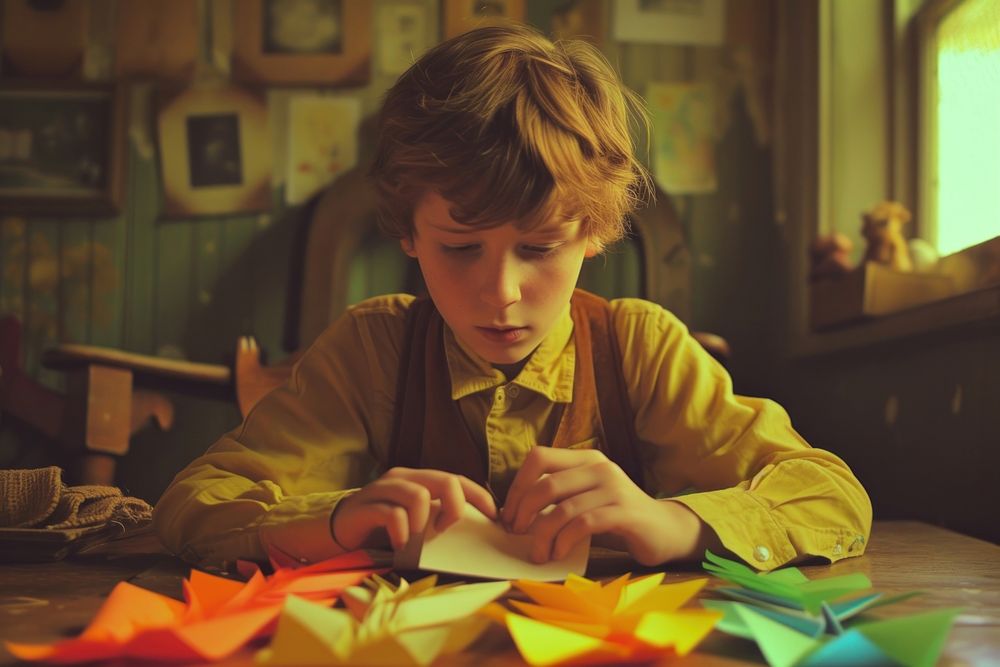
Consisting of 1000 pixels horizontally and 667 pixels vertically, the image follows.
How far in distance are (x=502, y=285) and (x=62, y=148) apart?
1.56 meters

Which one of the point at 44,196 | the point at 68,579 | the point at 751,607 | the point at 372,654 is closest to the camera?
the point at 372,654

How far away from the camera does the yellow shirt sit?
67 centimetres

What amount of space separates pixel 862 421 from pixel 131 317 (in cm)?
150

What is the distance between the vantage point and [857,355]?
143 cm

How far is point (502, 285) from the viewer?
25.7 inches

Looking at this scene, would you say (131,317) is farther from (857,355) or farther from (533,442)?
(857,355)

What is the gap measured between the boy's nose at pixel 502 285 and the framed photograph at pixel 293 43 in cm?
134

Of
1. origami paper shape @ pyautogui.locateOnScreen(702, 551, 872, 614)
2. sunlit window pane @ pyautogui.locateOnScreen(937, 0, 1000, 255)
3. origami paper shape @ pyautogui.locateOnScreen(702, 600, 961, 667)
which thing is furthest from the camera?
sunlit window pane @ pyautogui.locateOnScreen(937, 0, 1000, 255)

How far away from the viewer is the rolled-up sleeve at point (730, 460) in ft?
2.16

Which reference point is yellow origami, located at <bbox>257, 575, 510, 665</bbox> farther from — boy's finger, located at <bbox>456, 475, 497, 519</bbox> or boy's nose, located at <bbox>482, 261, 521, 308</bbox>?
boy's nose, located at <bbox>482, 261, 521, 308</bbox>

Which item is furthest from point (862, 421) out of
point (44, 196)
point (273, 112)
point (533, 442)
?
point (44, 196)

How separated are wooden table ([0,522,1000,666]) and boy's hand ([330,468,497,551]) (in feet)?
0.39

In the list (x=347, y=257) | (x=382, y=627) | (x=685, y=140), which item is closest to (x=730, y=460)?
(x=382, y=627)

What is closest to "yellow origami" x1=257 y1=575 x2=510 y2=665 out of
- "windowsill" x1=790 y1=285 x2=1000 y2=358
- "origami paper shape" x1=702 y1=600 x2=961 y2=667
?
"origami paper shape" x1=702 y1=600 x2=961 y2=667
